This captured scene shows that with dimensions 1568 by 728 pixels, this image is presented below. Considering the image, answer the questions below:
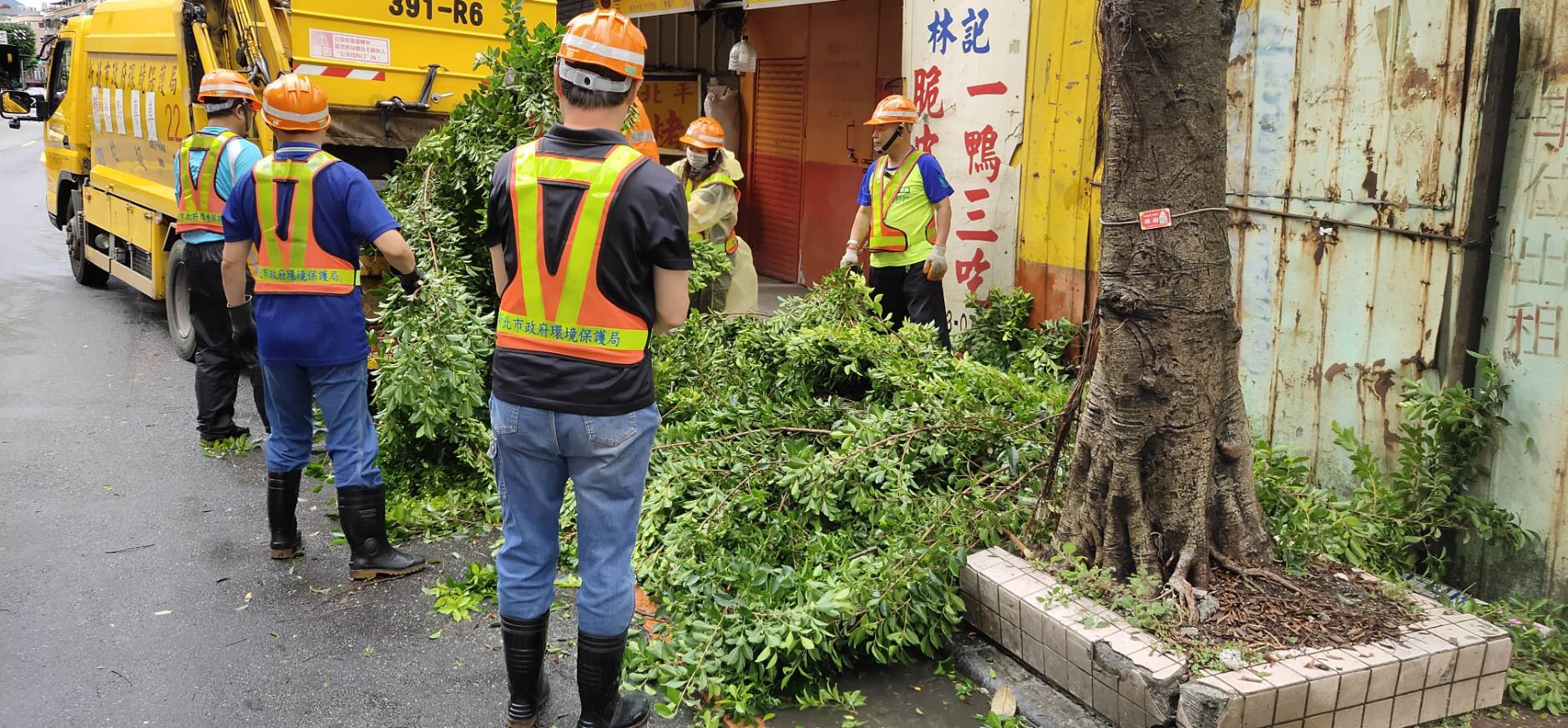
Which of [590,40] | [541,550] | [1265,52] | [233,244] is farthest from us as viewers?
[1265,52]

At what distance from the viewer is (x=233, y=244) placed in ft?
15.4

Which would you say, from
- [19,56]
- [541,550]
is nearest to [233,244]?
[541,550]

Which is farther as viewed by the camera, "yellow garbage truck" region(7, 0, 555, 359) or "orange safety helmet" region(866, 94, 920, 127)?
"yellow garbage truck" region(7, 0, 555, 359)

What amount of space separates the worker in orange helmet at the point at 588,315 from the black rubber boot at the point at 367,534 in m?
1.58

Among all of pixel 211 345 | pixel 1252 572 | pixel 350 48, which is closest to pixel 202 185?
pixel 211 345

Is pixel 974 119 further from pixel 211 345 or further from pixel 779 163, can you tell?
pixel 211 345

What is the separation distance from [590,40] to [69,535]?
12.4 feet

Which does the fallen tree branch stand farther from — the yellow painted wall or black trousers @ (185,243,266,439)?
black trousers @ (185,243,266,439)

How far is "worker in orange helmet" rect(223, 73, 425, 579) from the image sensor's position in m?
4.54

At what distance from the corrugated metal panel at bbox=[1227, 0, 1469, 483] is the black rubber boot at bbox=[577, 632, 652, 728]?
3060 millimetres

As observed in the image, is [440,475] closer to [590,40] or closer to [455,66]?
[590,40]

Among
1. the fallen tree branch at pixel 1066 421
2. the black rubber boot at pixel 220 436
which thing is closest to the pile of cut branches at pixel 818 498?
the fallen tree branch at pixel 1066 421

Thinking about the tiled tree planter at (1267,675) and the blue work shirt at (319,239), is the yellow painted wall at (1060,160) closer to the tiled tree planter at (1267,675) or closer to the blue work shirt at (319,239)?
the tiled tree planter at (1267,675)

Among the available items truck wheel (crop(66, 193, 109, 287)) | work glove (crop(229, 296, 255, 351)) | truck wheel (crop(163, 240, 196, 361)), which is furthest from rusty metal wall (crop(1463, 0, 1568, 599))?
truck wheel (crop(66, 193, 109, 287))
